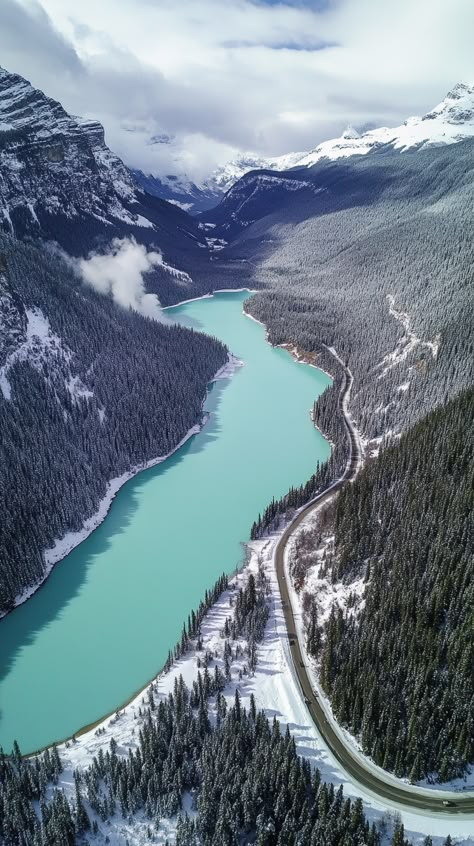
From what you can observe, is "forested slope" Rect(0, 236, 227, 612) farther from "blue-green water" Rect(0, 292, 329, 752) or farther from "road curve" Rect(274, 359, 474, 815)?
"road curve" Rect(274, 359, 474, 815)

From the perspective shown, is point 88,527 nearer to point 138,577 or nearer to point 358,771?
point 138,577

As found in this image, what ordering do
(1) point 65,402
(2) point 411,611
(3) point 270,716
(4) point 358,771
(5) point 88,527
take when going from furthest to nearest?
(1) point 65,402 < (5) point 88,527 < (2) point 411,611 < (3) point 270,716 < (4) point 358,771

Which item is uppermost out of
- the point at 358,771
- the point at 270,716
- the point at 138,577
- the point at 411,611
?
the point at 411,611

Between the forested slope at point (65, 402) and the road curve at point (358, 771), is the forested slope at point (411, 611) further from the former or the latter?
the forested slope at point (65, 402)

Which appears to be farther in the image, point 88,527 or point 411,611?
point 88,527

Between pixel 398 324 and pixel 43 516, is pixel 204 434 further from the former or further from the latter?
pixel 398 324

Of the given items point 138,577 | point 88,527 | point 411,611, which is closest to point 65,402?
point 88,527

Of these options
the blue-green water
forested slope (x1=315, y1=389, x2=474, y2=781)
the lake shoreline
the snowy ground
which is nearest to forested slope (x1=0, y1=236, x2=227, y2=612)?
the lake shoreline
